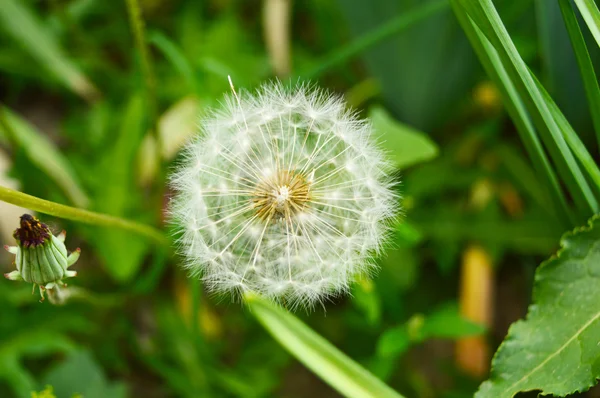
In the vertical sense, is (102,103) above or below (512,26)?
above

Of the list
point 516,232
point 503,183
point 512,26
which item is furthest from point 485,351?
point 512,26

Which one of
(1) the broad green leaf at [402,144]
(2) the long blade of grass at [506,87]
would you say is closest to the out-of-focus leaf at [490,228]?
(1) the broad green leaf at [402,144]

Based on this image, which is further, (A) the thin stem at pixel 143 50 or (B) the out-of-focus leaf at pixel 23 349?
(B) the out-of-focus leaf at pixel 23 349

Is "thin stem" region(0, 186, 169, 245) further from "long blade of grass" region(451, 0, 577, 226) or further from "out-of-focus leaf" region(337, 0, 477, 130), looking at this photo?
"out-of-focus leaf" region(337, 0, 477, 130)

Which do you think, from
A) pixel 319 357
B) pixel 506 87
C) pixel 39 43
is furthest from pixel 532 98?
pixel 39 43

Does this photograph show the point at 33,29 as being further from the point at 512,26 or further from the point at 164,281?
the point at 512,26

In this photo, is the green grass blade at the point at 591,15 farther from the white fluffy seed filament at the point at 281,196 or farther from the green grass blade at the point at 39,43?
the green grass blade at the point at 39,43
